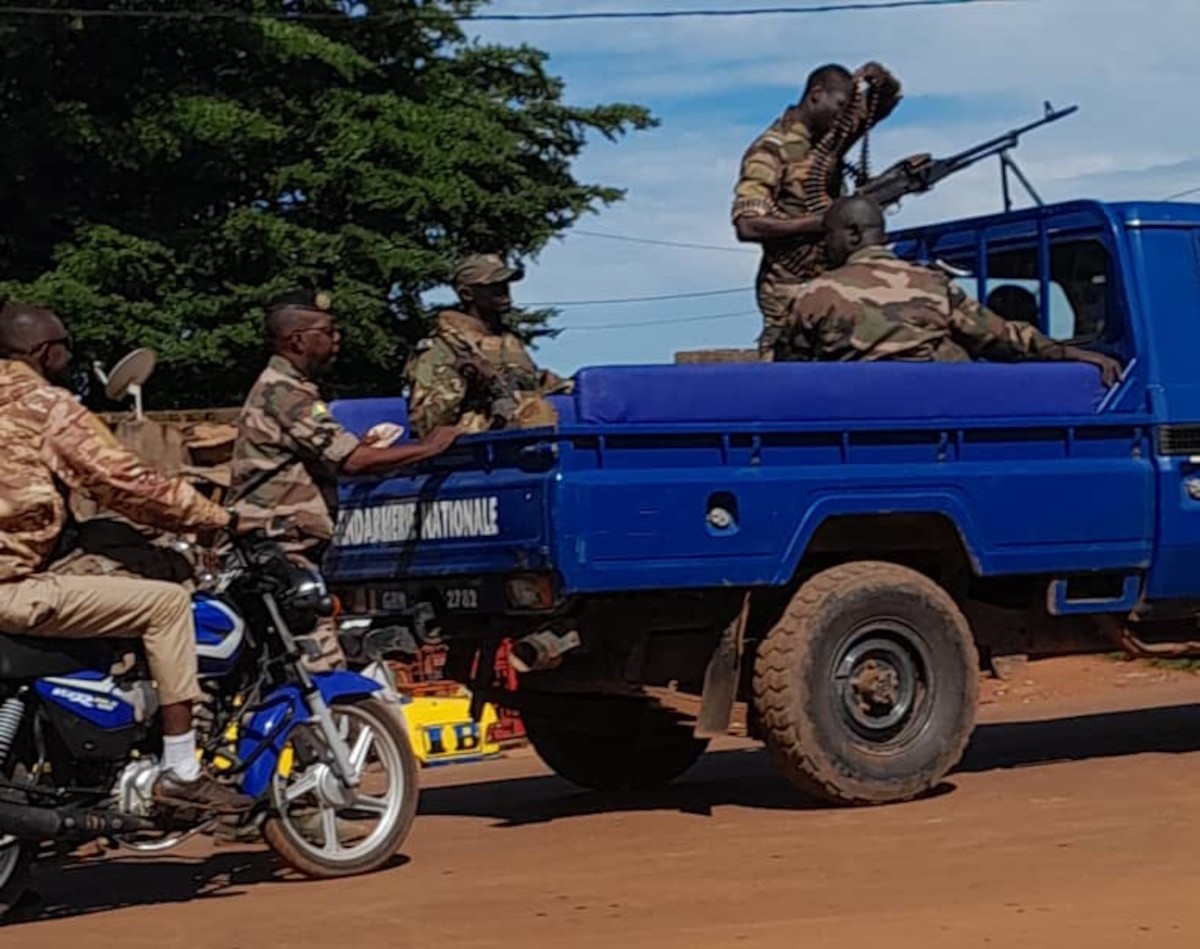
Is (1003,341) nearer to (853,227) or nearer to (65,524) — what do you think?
(853,227)

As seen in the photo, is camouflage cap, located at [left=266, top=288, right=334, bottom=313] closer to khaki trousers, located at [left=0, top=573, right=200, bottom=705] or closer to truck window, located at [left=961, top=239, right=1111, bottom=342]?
khaki trousers, located at [left=0, top=573, right=200, bottom=705]

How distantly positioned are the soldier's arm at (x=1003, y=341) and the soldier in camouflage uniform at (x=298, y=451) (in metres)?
2.51

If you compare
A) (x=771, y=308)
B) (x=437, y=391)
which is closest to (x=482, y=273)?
(x=437, y=391)

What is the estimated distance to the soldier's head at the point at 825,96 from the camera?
10.3 meters

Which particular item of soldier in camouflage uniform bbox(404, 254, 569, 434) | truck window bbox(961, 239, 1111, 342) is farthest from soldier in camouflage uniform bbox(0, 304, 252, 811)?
truck window bbox(961, 239, 1111, 342)

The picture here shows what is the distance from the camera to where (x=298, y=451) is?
25.8ft

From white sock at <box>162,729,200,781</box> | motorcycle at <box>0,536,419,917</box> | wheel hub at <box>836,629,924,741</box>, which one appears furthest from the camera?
wheel hub at <box>836,629,924,741</box>

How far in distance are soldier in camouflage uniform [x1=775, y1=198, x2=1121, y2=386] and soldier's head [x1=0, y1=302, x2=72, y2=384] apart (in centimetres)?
333

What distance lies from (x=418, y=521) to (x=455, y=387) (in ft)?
2.21

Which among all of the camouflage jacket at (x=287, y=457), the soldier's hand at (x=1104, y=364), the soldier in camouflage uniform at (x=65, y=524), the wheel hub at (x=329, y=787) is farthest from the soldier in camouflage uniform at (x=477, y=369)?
the soldier's hand at (x=1104, y=364)

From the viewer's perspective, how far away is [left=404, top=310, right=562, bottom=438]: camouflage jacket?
8977mm

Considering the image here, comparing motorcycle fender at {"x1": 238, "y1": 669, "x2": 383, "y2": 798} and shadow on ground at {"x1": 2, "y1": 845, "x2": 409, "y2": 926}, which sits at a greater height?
motorcycle fender at {"x1": 238, "y1": 669, "x2": 383, "y2": 798}

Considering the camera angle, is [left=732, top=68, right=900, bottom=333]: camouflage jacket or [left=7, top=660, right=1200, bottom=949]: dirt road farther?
[left=732, top=68, right=900, bottom=333]: camouflage jacket

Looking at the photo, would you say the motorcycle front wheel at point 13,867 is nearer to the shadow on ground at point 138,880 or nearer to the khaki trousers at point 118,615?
the shadow on ground at point 138,880
